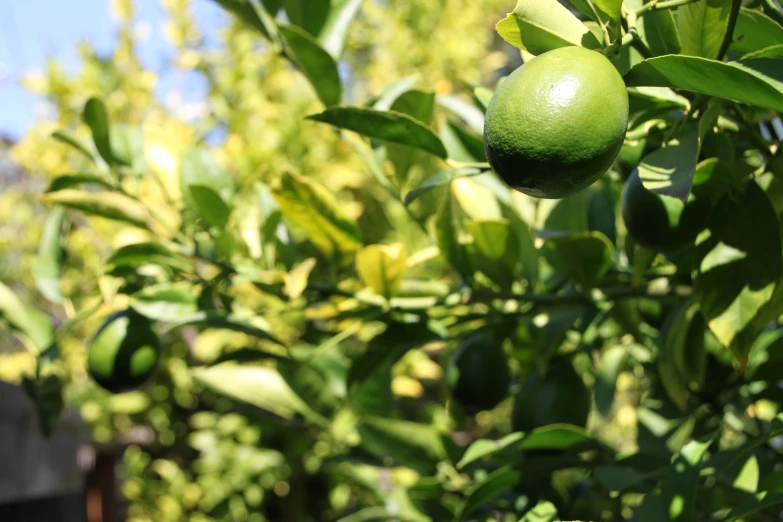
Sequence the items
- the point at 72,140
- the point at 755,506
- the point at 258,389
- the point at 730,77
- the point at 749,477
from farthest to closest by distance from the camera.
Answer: the point at 258,389 < the point at 72,140 < the point at 749,477 < the point at 755,506 < the point at 730,77

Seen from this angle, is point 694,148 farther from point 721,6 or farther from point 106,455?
point 106,455

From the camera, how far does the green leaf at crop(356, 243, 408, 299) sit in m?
0.71

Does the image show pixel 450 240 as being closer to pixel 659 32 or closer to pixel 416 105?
pixel 416 105

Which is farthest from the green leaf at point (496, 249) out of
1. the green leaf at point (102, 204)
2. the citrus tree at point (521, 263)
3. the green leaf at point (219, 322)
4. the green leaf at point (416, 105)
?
the green leaf at point (102, 204)

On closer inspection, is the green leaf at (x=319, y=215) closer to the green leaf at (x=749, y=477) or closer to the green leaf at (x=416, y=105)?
the green leaf at (x=416, y=105)

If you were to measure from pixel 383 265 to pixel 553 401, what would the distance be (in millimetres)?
214

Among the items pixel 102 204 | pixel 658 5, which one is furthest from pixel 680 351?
pixel 102 204

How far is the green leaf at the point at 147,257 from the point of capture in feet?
2.35

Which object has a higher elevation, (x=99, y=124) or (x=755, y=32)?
(x=755, y=32)

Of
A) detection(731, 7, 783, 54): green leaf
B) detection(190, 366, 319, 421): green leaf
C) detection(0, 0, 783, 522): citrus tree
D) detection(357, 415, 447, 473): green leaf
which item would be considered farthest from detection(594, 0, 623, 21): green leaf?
detection(190, 366, 319, 421): green leaf

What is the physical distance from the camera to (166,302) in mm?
733

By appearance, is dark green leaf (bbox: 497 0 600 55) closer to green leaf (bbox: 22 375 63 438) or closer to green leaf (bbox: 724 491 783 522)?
green leaf (bbox: 724 491 783 522)

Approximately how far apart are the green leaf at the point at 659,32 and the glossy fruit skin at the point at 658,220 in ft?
0.27

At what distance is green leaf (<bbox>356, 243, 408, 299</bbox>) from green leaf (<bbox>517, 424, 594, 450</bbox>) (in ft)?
0.60
